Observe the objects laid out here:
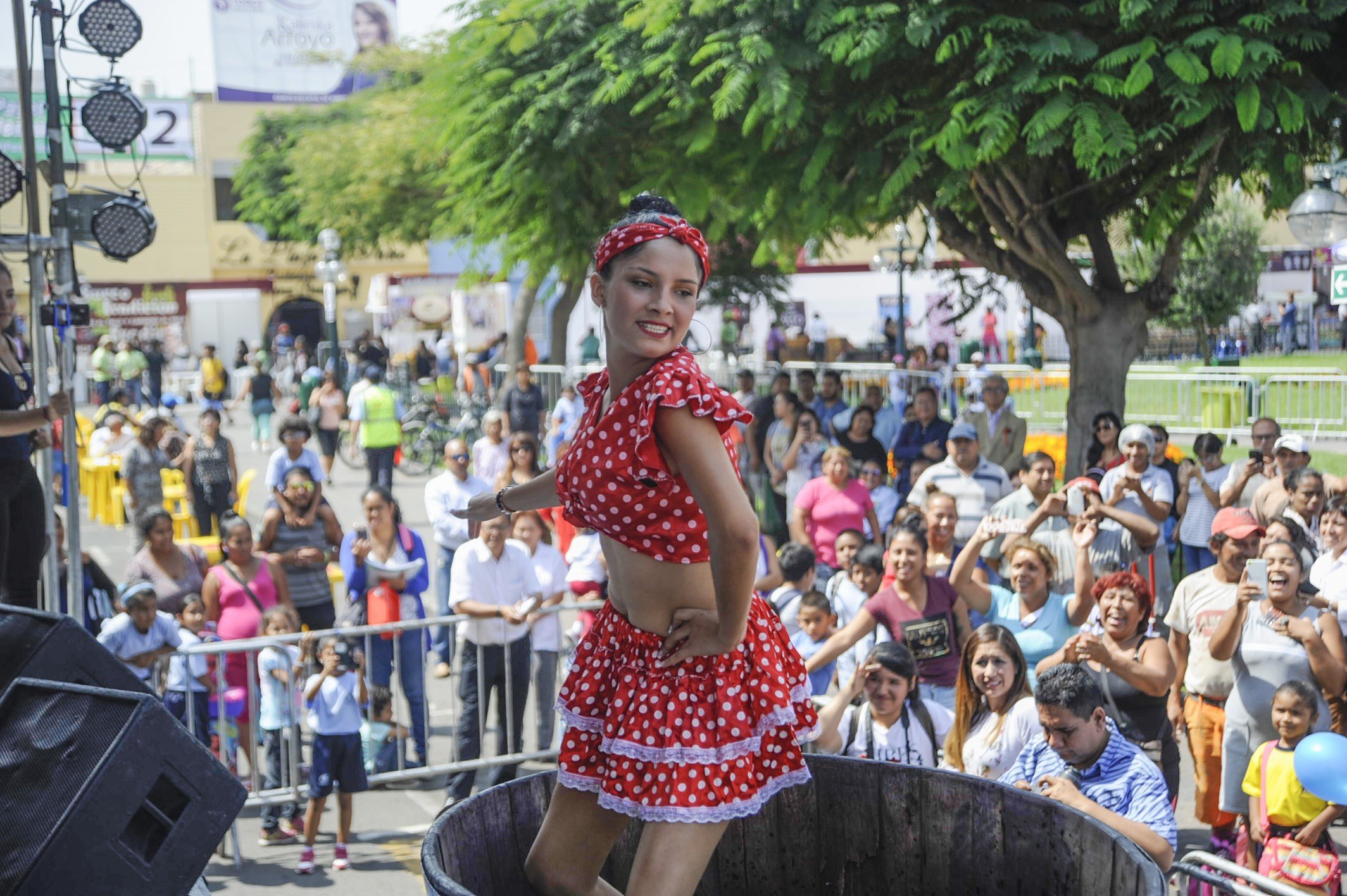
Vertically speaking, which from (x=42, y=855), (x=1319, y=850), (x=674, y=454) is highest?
(x=674, y=454)

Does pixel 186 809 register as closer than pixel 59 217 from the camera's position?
Yes

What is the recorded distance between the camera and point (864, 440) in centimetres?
1156

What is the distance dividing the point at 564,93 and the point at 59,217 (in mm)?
A: 4306

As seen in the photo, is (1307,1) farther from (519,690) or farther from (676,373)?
(676,373)

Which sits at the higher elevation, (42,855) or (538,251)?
(538,251)

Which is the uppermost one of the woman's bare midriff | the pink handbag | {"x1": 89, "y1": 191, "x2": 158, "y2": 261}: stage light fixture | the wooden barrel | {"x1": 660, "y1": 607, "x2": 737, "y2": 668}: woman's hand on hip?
{"x1": 89, "y1": 191, "x2": 158, "y2": 261}: stage light fixture

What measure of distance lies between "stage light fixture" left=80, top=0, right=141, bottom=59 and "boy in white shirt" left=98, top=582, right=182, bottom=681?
10.2 feet

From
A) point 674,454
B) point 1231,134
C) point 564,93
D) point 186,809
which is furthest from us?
point 564,93

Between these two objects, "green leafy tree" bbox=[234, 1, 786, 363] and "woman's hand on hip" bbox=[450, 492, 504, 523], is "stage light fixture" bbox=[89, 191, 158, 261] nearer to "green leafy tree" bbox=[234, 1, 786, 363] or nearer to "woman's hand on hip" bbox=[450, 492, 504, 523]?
"green leafy tree" bbox=[234, 1, 786, 363]

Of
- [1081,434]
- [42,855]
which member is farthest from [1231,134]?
[42,855]

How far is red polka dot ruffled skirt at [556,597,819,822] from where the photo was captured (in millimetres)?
2650

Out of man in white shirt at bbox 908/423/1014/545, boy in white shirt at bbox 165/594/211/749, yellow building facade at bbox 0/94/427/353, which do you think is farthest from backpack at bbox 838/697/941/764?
yellow building facade at bbox 0/94/427/353

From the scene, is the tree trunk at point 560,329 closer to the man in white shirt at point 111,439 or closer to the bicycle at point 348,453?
the bicycle at point 348,453

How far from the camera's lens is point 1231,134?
917 centimetres
